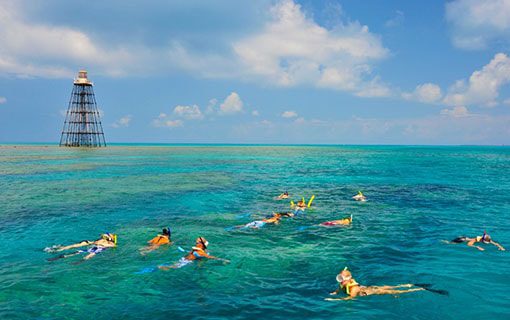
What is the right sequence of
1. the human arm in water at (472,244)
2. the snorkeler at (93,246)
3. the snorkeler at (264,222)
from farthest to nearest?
the snorkeler at (264,222)
the human arm in water at (472,244)
the snorkeler at (93,246)

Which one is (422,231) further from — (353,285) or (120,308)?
(120,308)

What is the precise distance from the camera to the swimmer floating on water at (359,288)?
13.4 meters

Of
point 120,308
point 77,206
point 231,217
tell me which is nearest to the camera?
point 120,308

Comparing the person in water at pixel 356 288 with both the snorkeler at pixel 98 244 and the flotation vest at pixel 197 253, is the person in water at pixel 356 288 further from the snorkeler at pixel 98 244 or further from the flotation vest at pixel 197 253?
the snorkeler at pixel 98 244

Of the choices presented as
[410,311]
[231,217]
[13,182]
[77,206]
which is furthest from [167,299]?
[13,182]

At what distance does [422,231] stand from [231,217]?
14068 millimetres

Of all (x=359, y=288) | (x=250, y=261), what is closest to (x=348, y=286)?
(x=359, y=288)

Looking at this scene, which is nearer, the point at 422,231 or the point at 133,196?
the point at 422,231

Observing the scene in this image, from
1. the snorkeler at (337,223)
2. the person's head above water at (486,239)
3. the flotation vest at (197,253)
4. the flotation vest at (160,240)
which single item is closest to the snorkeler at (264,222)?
the snorkeler at (337,223)

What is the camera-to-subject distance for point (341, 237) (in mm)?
21609

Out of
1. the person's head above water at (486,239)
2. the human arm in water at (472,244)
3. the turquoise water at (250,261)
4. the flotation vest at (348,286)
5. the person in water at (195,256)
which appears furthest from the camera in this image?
the person's head above water at (486,239)

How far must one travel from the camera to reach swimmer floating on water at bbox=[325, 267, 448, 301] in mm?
13434

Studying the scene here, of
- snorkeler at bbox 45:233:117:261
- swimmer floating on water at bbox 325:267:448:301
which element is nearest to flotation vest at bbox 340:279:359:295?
swimmer floating on water at bbox 325:267:448:301

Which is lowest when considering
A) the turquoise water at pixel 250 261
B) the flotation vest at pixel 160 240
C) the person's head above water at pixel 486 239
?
the turquoise water at pixel 250 261
